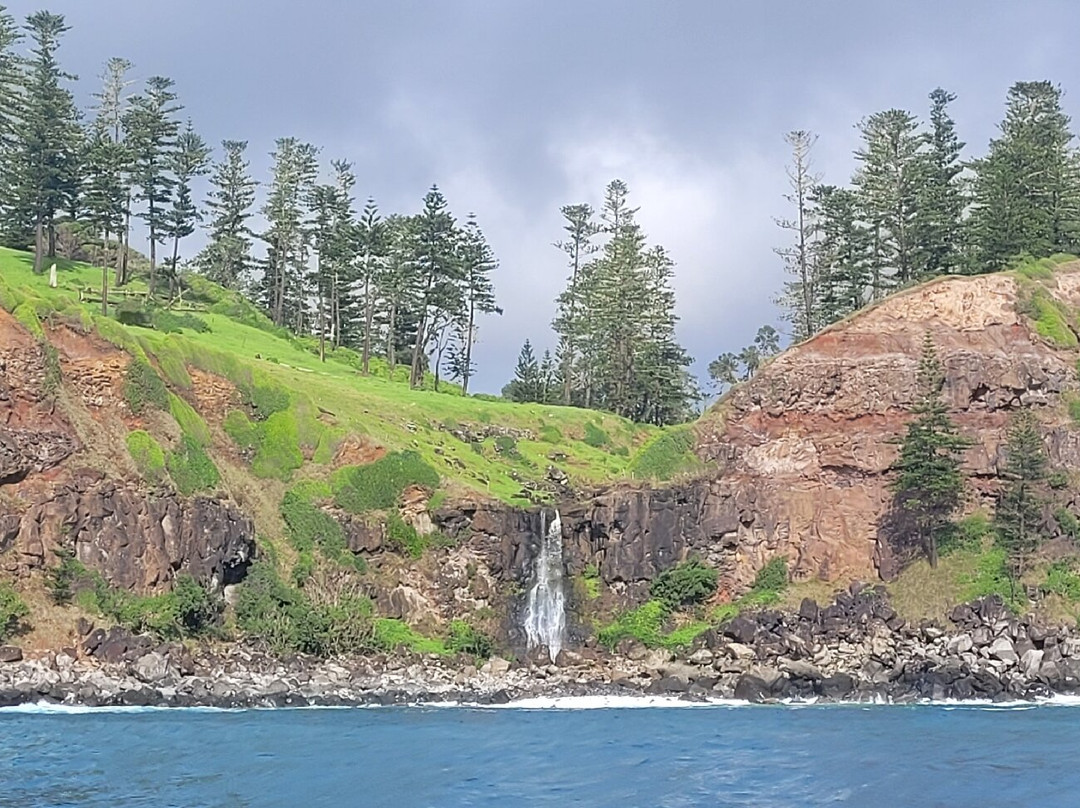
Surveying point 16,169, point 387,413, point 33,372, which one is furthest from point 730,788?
point 16,169

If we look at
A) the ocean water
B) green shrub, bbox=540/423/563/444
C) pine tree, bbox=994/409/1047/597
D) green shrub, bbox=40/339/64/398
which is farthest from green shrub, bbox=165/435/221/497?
pine tree, bbox=994/409/1047/597

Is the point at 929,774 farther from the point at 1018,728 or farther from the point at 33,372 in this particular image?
the point at 33,372

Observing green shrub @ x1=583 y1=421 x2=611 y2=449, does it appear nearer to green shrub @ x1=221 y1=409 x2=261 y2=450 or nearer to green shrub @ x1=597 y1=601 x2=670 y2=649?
green shrub @ x1=597 y1=601 x2=670 y2=649

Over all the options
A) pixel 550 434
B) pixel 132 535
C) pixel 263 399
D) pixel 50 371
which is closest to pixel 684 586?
pixel 550 434

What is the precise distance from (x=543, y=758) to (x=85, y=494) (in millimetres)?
27290

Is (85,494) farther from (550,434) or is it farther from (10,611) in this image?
(550,434)

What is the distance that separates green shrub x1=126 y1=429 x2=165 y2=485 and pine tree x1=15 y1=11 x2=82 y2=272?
122 feet

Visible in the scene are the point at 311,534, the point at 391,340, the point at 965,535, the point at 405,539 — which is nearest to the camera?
the point at 965,535

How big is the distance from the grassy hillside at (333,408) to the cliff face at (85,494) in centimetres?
226

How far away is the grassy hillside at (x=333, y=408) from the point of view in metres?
60.9

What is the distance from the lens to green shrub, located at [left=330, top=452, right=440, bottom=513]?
59.8m

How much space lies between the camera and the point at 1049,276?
67.3 m

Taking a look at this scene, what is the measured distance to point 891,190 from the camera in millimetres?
79250

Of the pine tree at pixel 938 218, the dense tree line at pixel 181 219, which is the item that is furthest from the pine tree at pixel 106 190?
the pine tree at pixel 938 218
